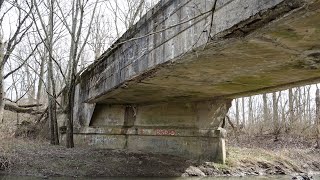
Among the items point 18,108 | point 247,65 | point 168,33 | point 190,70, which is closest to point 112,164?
point 190,70

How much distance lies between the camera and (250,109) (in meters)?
32.6

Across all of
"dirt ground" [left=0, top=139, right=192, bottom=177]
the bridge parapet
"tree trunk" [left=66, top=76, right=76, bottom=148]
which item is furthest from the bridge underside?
"tree trunk" [left=66, top=76, right=76, bottom=148]

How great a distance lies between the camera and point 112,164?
428 inches

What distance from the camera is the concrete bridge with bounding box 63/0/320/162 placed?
4.28 meters

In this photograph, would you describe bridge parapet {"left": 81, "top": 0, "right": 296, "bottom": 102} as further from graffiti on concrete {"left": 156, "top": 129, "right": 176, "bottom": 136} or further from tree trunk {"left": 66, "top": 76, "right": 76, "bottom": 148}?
graffiti on concrete {"left": 156, "top": 129, "right": 176, "bottom": 136}

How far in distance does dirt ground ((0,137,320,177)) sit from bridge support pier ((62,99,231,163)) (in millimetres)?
523

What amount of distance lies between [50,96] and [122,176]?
452 cm

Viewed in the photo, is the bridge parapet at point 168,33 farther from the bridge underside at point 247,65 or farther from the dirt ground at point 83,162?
the dirt ground at point 83,162

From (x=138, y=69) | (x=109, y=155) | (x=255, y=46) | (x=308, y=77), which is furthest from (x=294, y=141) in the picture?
(x=255, y=46)

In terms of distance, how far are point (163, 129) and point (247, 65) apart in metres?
6.72

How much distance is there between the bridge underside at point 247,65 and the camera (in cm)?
429

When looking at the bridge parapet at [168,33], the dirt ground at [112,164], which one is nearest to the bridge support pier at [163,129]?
the dirt ground at [112,164]

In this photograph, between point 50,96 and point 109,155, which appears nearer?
point 109,155

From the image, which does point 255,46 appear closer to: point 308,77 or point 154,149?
point 308,77
